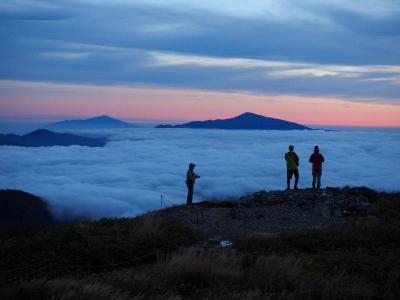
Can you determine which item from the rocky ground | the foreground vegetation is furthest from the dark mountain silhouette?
the foreground vegetation

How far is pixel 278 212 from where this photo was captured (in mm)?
16469

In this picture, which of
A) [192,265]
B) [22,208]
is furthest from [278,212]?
[22,208]

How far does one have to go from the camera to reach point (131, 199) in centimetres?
9531

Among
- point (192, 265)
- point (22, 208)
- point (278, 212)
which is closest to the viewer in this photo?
point (192, 265)

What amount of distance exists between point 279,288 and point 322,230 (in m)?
5.63

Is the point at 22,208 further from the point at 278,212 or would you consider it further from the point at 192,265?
the point at 192,265

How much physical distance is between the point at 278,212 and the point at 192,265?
9.67 m

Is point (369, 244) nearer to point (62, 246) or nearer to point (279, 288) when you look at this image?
point (279, 288)

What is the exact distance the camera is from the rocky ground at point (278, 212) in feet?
47.2

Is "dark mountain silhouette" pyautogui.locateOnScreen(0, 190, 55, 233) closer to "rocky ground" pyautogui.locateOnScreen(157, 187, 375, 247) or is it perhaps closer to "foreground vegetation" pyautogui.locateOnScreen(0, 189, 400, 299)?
"rocky ground" pyautogui.locateOnScreen(157, 187, 375, 247)

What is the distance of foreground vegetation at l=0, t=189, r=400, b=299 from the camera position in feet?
20.4

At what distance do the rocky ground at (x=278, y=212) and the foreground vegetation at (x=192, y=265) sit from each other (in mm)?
1675

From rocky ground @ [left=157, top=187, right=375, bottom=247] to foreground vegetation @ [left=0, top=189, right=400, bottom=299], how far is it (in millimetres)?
1675

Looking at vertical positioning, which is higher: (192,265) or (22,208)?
(192,265)
